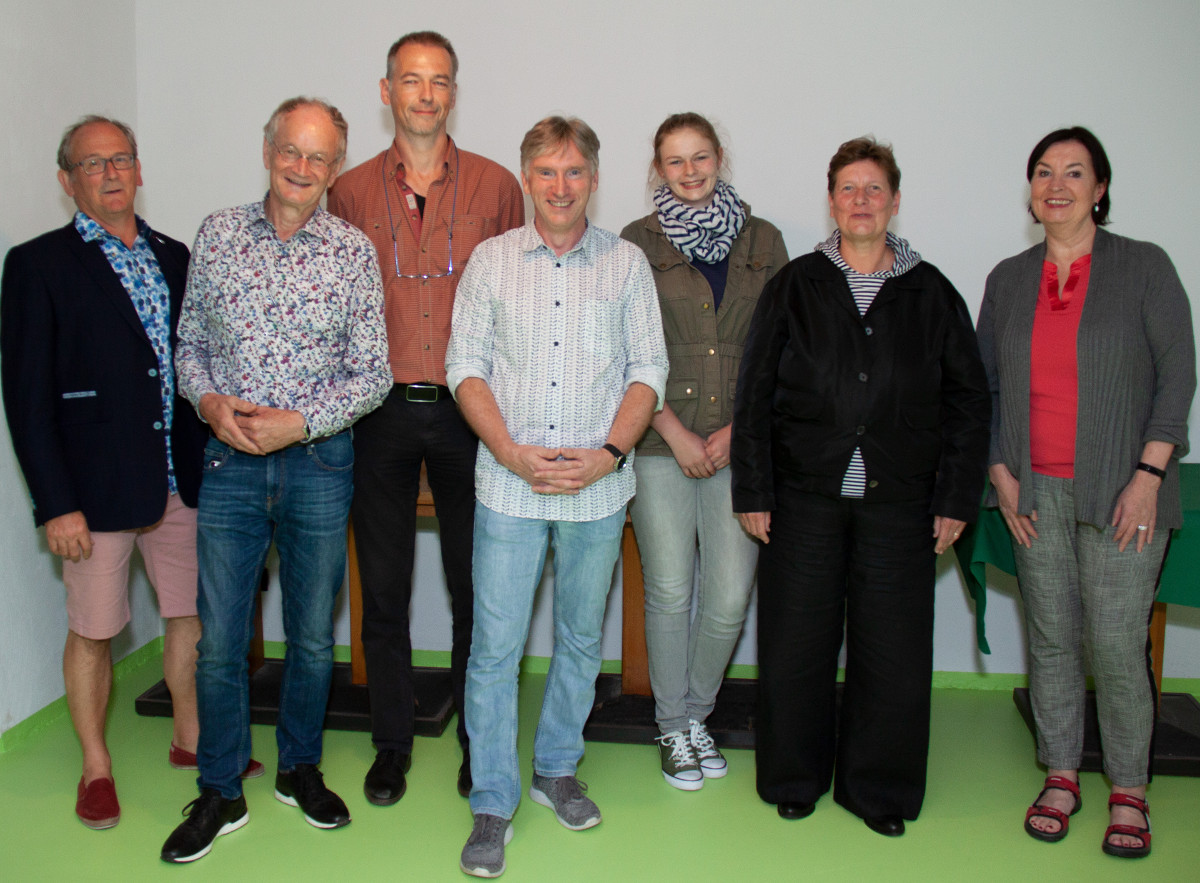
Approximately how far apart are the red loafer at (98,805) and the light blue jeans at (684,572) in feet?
5.11

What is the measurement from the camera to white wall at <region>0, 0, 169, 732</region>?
3000 millimetres

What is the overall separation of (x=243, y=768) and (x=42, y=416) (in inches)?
41.7

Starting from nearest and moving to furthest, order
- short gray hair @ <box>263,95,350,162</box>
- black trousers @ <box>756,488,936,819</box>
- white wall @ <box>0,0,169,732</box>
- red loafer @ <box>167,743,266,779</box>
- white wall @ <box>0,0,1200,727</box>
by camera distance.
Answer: short gray hair @ <box>263,95,350,162</box> < black trousers @ <box>756,488,936,819</box> < red loafer @ <box>167,743,266,779</box> < white wall @ <box>0,0,169,732</box> < white wall @ <box>0,0,1200,727</box>

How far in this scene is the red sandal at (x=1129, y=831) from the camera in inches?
98.3

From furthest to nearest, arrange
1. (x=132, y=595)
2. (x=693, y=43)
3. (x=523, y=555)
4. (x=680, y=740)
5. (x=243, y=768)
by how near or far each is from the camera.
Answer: (x=132, y=595) < (x=693, y=43) < (x=680, y=740) < (x=243, y=768) < (x=523, y=555)

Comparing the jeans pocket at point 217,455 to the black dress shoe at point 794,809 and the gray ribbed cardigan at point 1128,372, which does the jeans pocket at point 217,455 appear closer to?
the black dress shoe at point 794,809

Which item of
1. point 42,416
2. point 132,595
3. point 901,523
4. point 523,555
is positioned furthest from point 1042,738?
point 132,595

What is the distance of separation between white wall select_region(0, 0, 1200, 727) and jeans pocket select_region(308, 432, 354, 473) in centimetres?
131

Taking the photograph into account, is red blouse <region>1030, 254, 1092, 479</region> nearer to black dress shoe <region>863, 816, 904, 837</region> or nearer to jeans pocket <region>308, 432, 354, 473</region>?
black dress shoe <region>863, 816, 904, 837</region>

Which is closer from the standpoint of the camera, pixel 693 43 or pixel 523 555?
pixel 523 555

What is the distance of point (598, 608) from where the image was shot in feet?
8.25

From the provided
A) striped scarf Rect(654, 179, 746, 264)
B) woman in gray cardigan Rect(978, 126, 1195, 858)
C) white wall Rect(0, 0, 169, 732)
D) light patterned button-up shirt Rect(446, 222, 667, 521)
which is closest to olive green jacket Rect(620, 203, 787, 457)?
striped scarf Rect(654, 179, 746, 264)

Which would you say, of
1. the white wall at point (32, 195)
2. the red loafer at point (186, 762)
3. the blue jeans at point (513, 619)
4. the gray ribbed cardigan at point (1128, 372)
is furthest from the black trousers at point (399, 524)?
the gray ribbed cardigan at point (1128, 372)

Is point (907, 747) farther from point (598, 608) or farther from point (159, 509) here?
point (159, 509)
